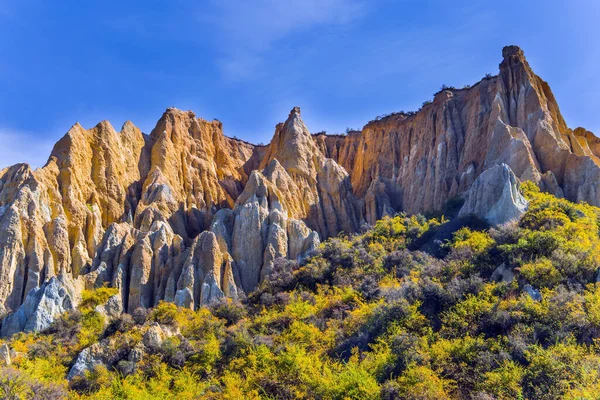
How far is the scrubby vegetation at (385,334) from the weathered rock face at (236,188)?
3.80 metres

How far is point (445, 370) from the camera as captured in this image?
1698 centimetres

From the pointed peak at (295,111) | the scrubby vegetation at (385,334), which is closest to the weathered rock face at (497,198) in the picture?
the scrubby vegetation at (385,334)

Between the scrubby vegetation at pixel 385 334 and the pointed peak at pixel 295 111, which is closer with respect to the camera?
the scrubby vegetation at pixel 385 334

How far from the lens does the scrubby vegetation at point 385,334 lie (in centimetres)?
1628

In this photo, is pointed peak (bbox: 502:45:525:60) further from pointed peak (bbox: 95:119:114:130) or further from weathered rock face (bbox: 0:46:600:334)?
pointed peak (bbox: 95:119:114:130)

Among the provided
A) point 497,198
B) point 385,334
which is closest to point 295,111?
point 497,198

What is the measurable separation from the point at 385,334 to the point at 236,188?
29250mm

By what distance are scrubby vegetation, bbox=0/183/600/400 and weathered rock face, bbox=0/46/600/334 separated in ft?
12.5

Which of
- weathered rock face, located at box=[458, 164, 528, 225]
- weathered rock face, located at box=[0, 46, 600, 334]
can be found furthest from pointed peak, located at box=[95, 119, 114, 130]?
weathered rock face, located at box=[458, 164, 528, 225]

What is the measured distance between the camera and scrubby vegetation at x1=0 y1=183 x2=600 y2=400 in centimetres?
1628

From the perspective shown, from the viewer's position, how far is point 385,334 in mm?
19656

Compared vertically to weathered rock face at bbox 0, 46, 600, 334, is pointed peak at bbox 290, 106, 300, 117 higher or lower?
higher

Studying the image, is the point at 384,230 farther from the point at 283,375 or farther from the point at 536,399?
the point at 536,399

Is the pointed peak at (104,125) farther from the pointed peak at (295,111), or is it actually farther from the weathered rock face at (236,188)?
the pointed peak at (295,111)
